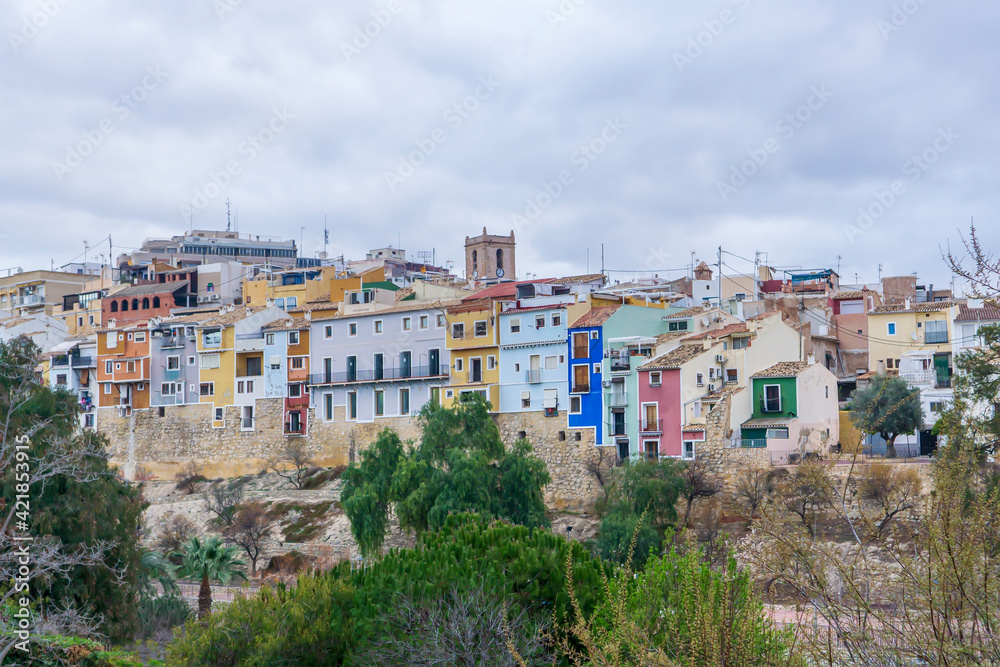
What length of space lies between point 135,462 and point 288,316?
1225cm

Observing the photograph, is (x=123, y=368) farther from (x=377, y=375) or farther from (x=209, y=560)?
(x=209, y=560)

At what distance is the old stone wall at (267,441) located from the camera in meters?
51.1

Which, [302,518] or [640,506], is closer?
[640,506]

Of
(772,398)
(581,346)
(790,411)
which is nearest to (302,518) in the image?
(581,346)

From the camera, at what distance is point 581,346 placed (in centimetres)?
5172

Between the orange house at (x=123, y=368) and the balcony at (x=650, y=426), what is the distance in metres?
32.3

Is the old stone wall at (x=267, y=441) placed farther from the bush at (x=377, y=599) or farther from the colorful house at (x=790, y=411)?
the bush at (x=377, y=599)

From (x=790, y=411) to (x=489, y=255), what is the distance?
48070 millimetres

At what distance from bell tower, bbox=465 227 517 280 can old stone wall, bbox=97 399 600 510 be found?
29778mm

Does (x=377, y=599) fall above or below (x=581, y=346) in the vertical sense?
below

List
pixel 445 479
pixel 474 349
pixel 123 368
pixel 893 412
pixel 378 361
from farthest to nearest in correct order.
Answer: pixel 123 368 → pixel 378 361 → pixel 474 349 → pixel 893 412 → pixel 445 479

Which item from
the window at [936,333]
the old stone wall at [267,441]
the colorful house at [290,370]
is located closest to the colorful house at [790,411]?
the window at [936,333]

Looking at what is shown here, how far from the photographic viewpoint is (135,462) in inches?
2660

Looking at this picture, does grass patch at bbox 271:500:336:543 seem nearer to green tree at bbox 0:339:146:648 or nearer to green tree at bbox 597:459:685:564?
green tree at bbox 597:459:685:564
